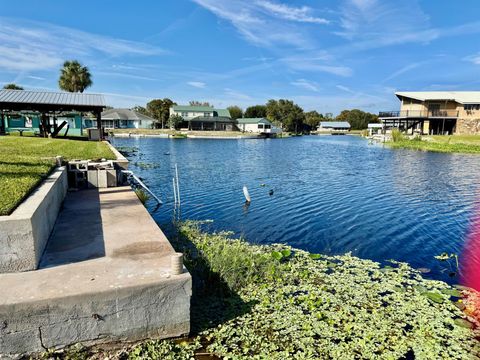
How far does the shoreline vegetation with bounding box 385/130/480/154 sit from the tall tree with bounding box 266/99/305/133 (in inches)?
2542

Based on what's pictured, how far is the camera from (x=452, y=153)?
39.9 meters

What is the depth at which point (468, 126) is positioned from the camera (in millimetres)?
53969

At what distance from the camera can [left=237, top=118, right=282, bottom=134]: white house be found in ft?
313

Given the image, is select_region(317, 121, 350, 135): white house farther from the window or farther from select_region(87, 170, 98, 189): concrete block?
select_region(87, 170, 98, 189): concrete block

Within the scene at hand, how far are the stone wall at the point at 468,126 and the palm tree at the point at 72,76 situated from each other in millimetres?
64912

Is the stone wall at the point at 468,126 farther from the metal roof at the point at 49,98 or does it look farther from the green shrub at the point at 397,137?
the metal roof at the point at 49,98

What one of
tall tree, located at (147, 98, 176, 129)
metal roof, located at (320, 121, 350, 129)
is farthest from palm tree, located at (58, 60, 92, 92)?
metal roof, located at (320, 121, 350, 129)

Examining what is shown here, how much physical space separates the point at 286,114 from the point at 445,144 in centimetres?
7537

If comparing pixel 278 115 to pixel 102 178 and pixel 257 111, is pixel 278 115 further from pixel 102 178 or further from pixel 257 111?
pixel 102 178

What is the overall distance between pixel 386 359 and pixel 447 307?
98.1 inches

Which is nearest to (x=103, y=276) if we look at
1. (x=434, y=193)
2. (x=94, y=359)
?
(x=94, y=359)

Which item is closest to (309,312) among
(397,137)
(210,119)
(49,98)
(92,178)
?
(92,178)

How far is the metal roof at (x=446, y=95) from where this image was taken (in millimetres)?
54375

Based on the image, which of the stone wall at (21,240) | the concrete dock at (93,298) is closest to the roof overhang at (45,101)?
the concrete dock at (93,298)
